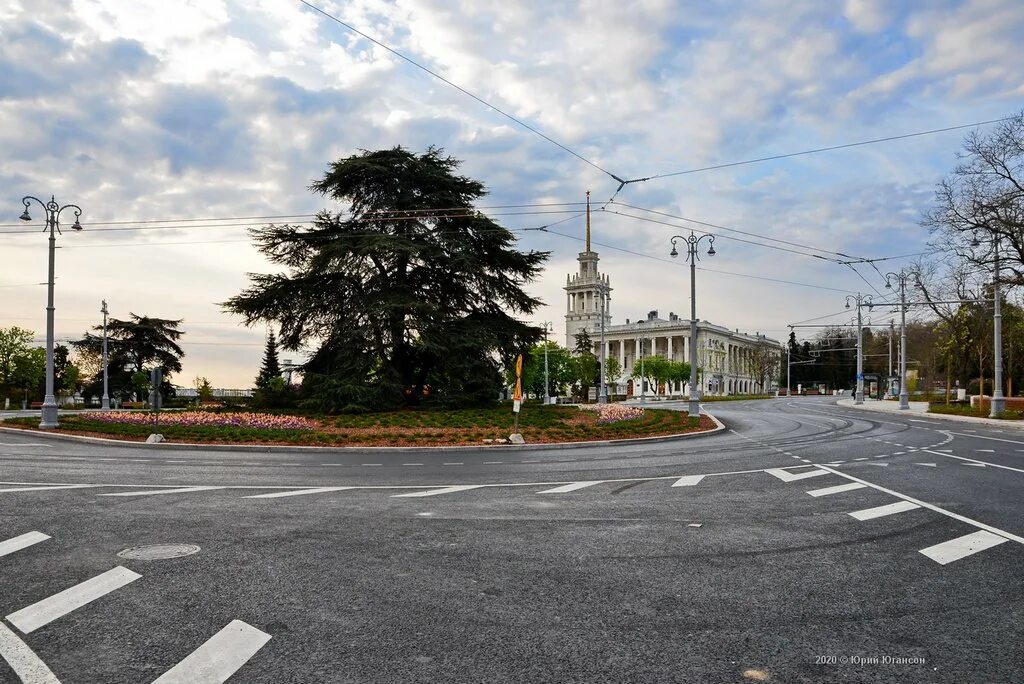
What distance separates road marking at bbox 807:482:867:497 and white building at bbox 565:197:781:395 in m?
115

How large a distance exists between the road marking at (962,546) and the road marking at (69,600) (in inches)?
274

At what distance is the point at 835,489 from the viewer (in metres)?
11.4

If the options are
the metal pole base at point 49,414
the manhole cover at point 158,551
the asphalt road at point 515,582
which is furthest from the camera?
the metal pole base at point 49,414

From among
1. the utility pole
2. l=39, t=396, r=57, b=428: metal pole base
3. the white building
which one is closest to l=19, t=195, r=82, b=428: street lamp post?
l=39, t=396, r=57, b=428: metal pole base

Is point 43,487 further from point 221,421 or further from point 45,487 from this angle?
point 221,421

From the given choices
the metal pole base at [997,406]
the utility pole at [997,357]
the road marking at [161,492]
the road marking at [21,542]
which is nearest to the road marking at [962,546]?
the road marking at [21,542]

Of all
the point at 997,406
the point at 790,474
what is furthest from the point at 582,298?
the point at 790,474

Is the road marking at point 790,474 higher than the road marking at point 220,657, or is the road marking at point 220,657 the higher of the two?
the road marking at point 220,657

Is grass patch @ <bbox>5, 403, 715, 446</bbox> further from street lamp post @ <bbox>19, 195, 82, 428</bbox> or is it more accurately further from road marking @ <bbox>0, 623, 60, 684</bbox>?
road marking @ <bbox>0, 623, 60, 684</bbox>

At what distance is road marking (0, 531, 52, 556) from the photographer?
6842 mm

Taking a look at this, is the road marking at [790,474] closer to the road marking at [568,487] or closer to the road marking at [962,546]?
the road marking at [568,487]

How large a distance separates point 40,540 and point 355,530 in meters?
3.10

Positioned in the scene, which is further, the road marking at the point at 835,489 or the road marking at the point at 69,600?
the road marking at the point at 835,489

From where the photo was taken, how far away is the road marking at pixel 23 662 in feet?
12.5
